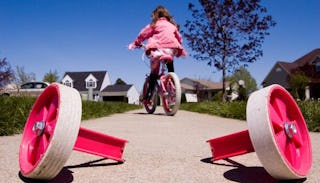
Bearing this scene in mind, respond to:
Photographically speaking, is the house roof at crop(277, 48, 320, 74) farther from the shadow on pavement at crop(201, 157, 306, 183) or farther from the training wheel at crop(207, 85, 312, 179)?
the training wheel at crop(207, 85, 312, 179)

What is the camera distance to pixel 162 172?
9.77ft

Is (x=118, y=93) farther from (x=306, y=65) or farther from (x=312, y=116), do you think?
(x=312, y=116)

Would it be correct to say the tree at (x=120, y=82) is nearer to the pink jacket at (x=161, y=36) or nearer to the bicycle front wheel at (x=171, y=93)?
the bicycle front wheel at (x=171, y=93)

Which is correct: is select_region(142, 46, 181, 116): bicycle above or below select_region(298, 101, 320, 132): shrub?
above

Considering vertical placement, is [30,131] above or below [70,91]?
below

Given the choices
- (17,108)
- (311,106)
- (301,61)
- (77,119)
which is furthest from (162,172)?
(301,61)

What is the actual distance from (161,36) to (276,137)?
644cm

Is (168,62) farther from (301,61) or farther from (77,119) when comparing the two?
(301,61)

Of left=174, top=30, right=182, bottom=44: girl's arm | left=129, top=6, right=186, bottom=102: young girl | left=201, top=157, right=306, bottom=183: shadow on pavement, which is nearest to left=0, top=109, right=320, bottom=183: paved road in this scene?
left=201, top=157, right=306, bottom=183: shadow on pavement

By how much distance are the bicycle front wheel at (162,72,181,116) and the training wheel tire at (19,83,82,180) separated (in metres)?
5.40

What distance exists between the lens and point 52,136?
90.8 inches

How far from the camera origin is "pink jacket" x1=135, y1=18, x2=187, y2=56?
8680mm

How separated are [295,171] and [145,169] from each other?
49.5 inches

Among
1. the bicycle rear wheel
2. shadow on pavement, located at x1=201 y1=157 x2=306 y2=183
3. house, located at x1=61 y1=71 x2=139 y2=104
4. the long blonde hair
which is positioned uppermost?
house, located at x1=61 y1=71 x2=139 y2=104
